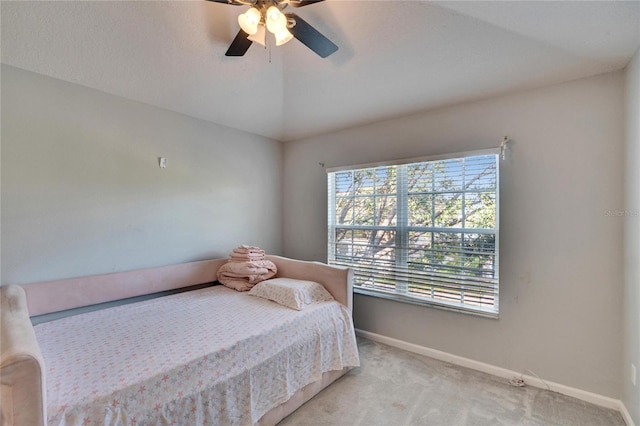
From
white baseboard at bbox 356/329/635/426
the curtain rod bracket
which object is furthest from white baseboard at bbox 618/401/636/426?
the curtain rod bracket

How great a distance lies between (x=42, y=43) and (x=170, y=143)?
1104mm

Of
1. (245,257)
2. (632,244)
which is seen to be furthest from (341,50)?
(632,244)

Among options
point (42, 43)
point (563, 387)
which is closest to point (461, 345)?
point (563, 387)

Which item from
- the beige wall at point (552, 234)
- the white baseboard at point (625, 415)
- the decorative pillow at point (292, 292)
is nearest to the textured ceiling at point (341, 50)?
the beige wall at point (552, 234)

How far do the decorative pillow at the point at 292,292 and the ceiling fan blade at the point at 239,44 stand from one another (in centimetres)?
179

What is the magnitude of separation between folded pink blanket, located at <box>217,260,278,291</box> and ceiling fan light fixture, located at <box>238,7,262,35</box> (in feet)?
6.71

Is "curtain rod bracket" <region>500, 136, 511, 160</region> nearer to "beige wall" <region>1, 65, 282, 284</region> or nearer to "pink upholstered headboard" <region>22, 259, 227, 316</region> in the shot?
"beige wall" <region>1, 65, 282, 284</region>

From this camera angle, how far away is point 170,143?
2842mm

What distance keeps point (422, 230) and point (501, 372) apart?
1.34 m

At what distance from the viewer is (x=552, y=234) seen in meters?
2.23

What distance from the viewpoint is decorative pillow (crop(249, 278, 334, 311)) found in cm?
232

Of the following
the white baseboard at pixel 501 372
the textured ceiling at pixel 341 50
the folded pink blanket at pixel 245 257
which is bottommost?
the white baseboard at pixel 501 372

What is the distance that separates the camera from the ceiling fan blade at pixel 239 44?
1668 millimetres

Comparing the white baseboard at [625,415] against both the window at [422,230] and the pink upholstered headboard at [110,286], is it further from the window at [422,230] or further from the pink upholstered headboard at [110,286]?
the pink upholstered headboard at [110,286]
